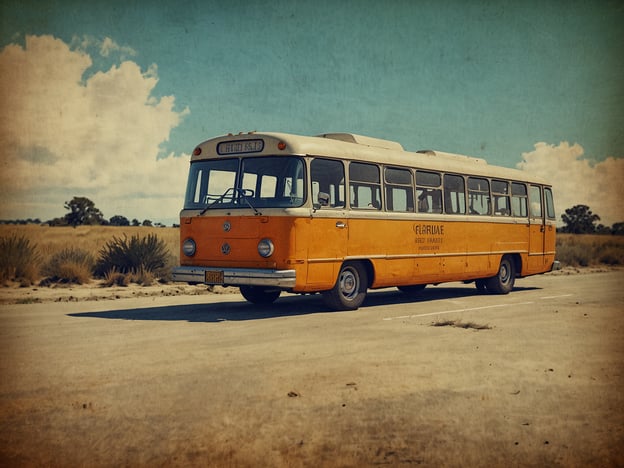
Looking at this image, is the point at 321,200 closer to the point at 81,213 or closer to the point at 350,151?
the point at 350,151

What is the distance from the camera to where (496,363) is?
7820mm

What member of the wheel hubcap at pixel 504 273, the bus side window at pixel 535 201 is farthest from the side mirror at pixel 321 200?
the bus side window at pixel 535 201

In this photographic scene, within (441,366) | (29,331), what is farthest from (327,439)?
(29,331)

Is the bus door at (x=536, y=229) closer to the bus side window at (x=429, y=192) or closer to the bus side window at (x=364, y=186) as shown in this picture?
the bus side window at (x=429, y=192)

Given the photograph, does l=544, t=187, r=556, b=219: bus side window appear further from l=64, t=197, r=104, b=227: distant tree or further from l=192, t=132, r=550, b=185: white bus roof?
l=64, t=197, r=104, b=227: distant tree

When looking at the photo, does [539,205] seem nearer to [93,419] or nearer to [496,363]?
[496,363]

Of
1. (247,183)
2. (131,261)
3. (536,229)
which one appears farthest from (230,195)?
(536,229)

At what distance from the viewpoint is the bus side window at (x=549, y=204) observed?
20222mm

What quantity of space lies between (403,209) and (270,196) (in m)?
3.34

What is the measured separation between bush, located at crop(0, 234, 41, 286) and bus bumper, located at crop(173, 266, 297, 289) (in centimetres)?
758

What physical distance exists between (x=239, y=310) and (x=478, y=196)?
269 inches

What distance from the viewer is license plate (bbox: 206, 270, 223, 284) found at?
12227 mm

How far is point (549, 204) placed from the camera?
20.4 meters

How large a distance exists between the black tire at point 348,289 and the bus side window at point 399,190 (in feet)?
4.97
